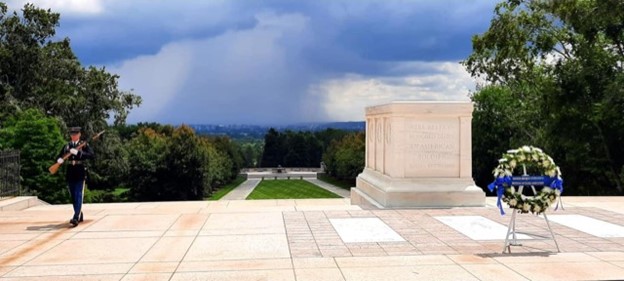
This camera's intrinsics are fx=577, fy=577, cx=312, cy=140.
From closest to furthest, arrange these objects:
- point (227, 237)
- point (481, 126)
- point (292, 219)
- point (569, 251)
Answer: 1. point (569, 251)
2. point (227, 237)
3. point (292, 219)
4. point (481, 126)

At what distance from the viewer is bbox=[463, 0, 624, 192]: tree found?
1029 inches

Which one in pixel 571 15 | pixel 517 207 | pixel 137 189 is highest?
pixel 571 15

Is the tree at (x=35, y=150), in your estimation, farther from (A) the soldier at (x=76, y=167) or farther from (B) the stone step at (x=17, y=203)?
(A) the soldier at (x=76, y=167)

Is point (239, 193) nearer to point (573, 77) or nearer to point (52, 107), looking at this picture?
point (52, 107)

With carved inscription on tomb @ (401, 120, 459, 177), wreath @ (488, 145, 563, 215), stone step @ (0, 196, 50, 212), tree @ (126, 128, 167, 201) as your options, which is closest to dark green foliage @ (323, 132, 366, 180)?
tree @ (126, 128, 167, 201)

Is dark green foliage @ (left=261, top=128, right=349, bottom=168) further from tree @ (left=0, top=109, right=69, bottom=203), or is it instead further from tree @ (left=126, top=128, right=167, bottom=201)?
tree @ (left=0, top=109, right=69, bottom=203)

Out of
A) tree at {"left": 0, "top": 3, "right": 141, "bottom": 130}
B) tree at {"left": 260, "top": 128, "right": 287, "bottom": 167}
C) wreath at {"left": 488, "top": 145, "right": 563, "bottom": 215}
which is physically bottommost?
tree at {"left": 260, "top": 128, "right": 287, "bottom": 167}

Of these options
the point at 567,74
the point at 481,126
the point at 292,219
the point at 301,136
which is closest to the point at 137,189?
the point at 481,126

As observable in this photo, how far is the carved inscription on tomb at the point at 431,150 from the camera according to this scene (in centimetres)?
1297

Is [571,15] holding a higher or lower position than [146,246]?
higher

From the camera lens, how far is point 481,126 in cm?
4344

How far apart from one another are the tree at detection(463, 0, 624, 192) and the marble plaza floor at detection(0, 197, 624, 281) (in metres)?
16.3

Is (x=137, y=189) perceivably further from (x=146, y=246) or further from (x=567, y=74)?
(x=146, y=246)

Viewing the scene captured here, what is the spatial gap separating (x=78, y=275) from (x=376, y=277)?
11.9 ft
